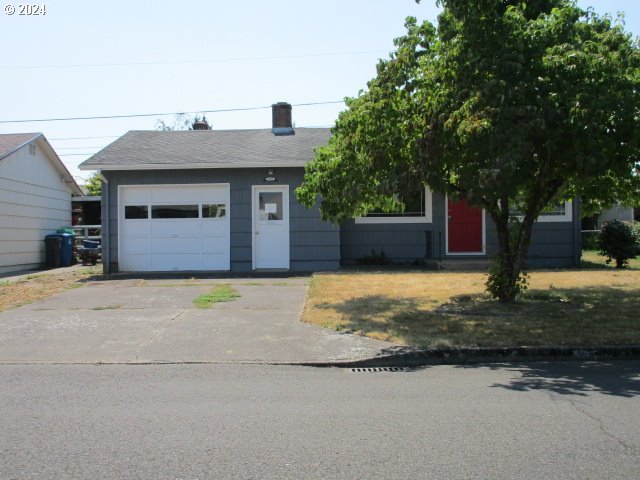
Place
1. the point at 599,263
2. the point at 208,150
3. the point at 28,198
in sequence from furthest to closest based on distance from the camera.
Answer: the point at 28,198 < the point at 599,263 < the point at 208,150

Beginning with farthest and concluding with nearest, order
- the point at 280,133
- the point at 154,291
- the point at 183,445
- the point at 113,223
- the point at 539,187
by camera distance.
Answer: the point at 280,133
the point at 113,223
the point at 154,291
the point at 539,187
the point at 183,445

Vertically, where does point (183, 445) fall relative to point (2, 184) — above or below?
below

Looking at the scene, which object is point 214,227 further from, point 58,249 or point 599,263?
point 599,263

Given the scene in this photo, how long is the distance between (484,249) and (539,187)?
A: 7.95m

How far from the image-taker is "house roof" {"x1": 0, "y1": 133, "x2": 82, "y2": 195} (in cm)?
1859

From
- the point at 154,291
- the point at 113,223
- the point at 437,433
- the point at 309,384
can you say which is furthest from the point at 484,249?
the point at 437,433

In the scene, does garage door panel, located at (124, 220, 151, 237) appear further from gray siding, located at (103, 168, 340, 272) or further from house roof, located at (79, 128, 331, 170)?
house roof, located at (79, 128, 331, 170)

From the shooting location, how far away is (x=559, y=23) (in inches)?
319

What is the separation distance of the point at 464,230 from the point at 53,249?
1383 cm

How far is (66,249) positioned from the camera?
2052 cm

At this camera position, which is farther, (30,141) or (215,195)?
(30,141)

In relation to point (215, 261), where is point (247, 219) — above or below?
above

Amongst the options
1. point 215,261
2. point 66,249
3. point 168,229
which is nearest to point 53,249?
point 66,249

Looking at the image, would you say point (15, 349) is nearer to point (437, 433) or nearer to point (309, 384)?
point (309, 384)
